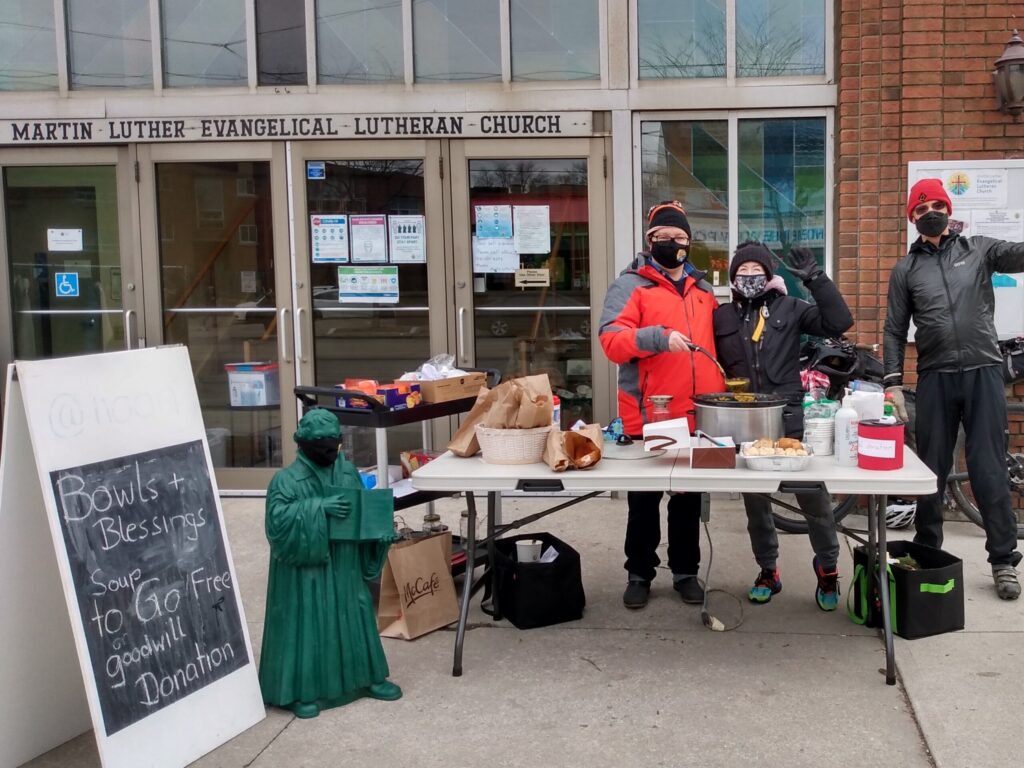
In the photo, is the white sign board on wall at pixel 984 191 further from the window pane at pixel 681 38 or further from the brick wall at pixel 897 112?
the window pane at pixel 681 38

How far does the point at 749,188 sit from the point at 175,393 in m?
4.21

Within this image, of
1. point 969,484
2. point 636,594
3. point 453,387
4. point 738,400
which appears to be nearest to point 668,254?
point 738,400

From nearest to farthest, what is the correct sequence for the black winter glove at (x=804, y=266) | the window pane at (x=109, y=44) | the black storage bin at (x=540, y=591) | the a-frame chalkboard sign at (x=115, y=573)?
the a-frame chalkboard sign at (x=115, y=573)
the black winter glove at (x=804, y=266)
the black storage bin at (x=540, y=591)
the window pane at (x=109, y=44)

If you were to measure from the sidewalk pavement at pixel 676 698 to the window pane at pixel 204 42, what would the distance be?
12.1ft

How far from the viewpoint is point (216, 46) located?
6820 millimetres

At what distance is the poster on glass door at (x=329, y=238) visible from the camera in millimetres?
6746

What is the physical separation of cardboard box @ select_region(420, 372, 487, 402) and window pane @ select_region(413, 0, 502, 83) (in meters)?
2.46

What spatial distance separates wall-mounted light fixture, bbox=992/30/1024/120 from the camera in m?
5.89

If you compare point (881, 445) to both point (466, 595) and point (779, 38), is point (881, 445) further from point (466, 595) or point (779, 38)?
point (779, 38)

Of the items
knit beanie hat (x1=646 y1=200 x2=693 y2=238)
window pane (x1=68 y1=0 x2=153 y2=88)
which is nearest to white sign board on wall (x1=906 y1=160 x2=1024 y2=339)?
knit beanie hat (x1=646 y1=200 x2=693 y2=238)

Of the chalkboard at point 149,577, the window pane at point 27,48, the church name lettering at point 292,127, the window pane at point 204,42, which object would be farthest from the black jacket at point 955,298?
the window pane at point 27,48

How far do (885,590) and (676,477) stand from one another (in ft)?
3.35

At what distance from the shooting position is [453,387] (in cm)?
504

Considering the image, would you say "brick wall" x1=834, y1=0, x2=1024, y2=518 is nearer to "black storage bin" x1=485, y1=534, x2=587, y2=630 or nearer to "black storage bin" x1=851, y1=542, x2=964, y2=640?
"black storage bin" x1=851, y1=542, x2=964, y2=640
